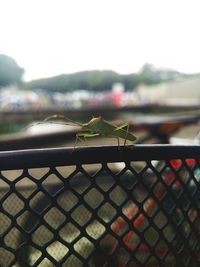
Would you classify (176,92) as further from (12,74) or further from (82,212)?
(82,212)

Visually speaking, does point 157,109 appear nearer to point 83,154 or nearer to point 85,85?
point 83,154

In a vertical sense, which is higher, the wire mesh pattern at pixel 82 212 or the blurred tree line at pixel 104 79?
the wire mesh pattern at pixel 82 212

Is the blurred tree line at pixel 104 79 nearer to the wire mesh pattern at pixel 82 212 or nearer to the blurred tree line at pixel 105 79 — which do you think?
the blurred tree line at pixel 105 79

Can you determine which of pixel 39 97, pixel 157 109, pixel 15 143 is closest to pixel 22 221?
pixel 15 143

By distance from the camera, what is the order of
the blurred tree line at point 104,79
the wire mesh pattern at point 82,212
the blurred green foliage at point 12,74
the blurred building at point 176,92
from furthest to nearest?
the blurred tree line at point 104,79 < the blurred green foliage at point 12,74 < the blurred building at point 176,92 < the wire mesh pattern at point 82,212

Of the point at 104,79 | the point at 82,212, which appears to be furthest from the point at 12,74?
the point at 82,212

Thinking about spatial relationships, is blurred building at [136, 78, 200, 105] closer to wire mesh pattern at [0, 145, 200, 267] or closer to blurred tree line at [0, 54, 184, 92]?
blurred tree line at [0, 54, 184, 92]

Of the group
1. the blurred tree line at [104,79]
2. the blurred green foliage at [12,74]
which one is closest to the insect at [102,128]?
the blurred green foliage at [12,74]
